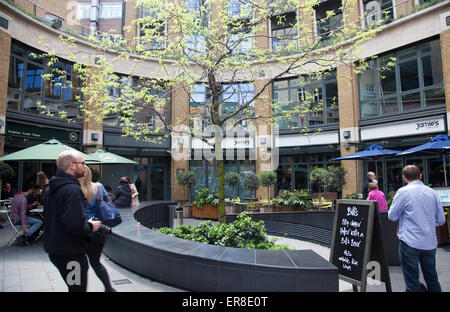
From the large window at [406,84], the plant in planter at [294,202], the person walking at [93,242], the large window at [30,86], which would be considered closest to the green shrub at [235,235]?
the person walking at [93,242]

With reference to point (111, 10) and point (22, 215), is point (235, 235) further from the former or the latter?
point (111, 10)

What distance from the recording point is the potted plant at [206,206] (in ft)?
39.1

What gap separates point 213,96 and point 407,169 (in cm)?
420

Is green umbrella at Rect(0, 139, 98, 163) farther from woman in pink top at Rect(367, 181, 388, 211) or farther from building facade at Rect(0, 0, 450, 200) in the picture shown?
woman in pink top at Rect(367, 181, 388, 211)

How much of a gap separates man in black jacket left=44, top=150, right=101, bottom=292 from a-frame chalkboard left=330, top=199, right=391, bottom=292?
3.30 m

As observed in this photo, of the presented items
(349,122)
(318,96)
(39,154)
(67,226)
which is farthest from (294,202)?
(67,226)

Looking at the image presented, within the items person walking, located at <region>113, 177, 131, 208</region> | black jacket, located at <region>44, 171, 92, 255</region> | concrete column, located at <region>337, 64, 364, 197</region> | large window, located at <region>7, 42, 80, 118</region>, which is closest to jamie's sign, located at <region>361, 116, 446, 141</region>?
concrete column, located at <region>337, 64, 364, 197</region>

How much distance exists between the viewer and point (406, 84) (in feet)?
44.8

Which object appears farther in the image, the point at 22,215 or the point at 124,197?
the point at 124,197

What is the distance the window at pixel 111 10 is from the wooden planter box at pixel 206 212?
1668 centimetres

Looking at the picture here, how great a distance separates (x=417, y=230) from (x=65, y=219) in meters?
3.91

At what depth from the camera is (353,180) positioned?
1480 cm

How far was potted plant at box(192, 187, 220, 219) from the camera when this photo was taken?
11930mm
